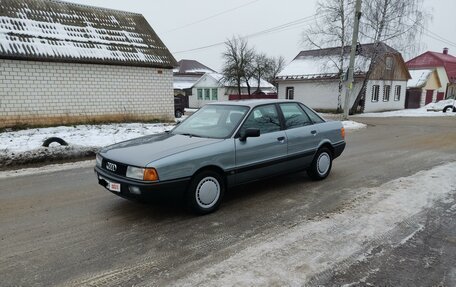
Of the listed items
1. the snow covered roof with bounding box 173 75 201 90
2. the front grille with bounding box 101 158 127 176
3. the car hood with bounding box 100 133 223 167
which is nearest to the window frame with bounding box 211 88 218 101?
the snow covered roof with bounding box 173 75 201 90

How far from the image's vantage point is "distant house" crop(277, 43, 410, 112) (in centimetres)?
2938

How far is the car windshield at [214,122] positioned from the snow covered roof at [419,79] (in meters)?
38.5

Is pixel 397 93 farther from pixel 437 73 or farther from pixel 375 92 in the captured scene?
pixel 437 73

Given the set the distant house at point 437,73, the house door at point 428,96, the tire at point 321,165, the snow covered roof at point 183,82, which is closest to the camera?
the tire at point 321,165

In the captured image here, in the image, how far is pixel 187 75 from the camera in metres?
65.3

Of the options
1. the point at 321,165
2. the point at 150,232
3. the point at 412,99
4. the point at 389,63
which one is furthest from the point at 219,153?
the point at 412,99

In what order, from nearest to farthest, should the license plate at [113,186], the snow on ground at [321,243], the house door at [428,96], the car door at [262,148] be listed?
the snow on ground at [321,243]
the license plate at [113,186]
the car door at [262,148]
the house door at [428,96]

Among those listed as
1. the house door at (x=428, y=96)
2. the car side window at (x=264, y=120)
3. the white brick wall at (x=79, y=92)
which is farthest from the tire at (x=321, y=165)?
the house door at (x=428, y=96)

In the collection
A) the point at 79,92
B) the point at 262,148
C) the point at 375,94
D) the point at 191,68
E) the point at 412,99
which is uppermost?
the point at 191,68

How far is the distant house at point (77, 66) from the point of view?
13008mm

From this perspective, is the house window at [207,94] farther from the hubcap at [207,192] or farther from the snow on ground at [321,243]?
the hubcap at [207,192]

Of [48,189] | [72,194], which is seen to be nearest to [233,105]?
[72,194]

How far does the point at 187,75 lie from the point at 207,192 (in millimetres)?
62559

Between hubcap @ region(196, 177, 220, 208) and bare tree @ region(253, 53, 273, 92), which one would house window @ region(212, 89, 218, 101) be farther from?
hubcap @ region(196, 177, 220, 208)
